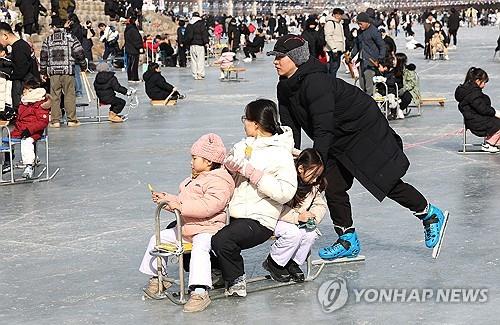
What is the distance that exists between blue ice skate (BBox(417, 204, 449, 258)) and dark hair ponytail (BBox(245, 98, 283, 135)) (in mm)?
1449

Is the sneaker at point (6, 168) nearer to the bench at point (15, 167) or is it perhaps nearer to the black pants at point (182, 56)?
the bench at point (15, 167)

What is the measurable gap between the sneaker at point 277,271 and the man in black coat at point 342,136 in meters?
0.58

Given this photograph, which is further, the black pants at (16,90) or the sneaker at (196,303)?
the black pants at (16,90)

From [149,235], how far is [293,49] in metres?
2.36

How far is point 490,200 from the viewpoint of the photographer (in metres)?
9.53

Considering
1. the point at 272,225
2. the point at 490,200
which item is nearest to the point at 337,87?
the point at 272,225

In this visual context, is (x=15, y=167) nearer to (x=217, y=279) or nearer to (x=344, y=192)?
(x=344, y=192)

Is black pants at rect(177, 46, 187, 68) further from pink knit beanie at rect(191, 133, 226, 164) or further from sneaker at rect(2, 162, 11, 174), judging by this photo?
pink knit beanie at rect(191, 133, 226, 164)

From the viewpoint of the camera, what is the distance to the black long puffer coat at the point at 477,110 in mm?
11986

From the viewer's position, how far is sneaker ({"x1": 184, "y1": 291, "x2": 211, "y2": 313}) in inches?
237

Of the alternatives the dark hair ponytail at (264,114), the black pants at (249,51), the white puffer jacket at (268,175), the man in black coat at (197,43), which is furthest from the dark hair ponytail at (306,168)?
the black pants at (249,51)

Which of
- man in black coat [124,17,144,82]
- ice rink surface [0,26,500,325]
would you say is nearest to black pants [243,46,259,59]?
man in black coat [124,17,144,82]

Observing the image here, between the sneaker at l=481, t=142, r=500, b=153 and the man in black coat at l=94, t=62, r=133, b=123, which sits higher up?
the man in black coat at l=94, t=62, r=133, b=123

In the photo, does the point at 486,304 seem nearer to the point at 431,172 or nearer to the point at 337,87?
the point at 337,87
